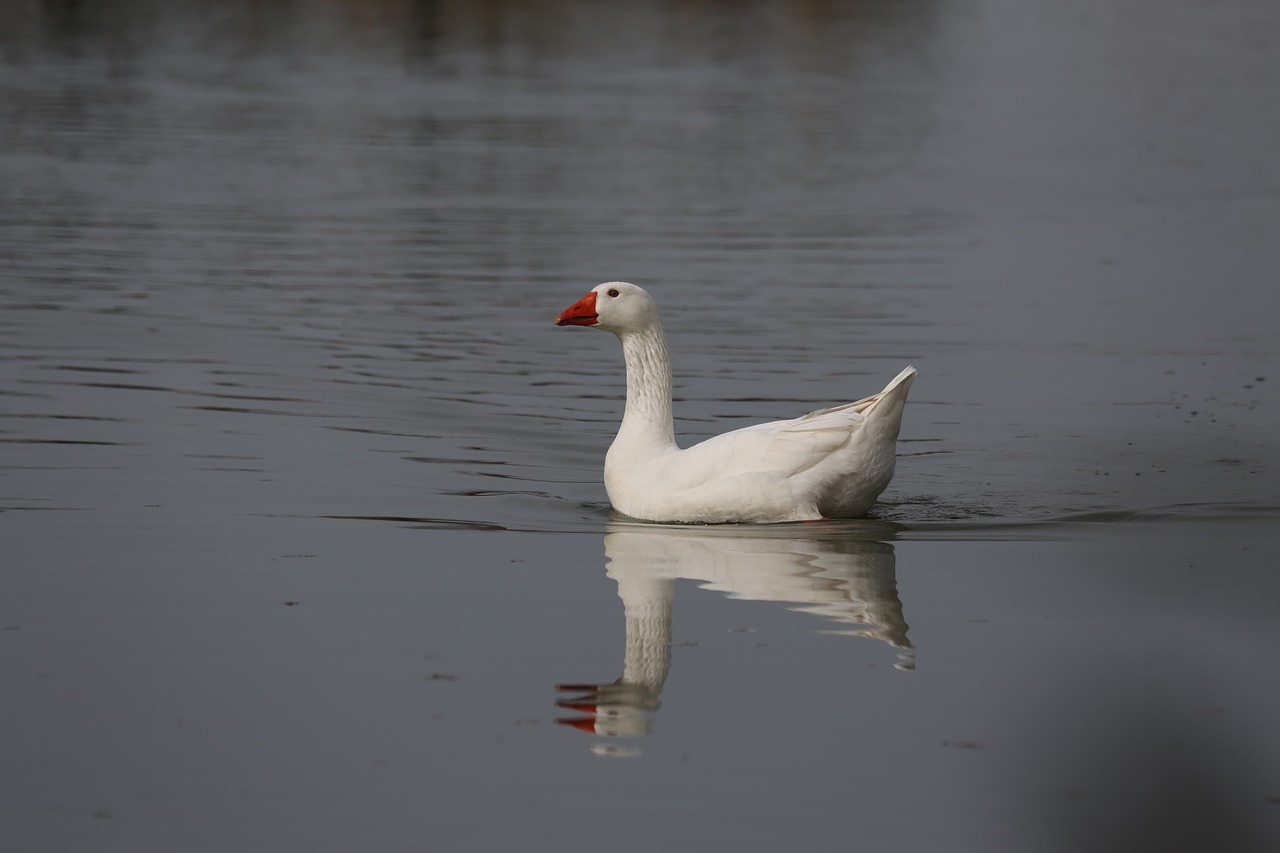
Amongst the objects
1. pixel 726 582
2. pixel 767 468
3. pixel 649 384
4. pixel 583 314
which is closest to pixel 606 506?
pixel 649 384

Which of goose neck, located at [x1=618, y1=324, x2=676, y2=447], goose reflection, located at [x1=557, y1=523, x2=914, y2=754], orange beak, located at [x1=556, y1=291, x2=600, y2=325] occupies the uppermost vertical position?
orange beak, located at [x1=556, y1=291, x2=600, y2=325]

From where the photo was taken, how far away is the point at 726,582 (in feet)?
31.7

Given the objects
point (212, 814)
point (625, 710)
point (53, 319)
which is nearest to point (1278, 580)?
point (625, 710)

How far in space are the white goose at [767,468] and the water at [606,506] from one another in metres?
0.21

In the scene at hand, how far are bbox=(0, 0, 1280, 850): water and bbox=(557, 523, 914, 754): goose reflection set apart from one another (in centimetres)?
3

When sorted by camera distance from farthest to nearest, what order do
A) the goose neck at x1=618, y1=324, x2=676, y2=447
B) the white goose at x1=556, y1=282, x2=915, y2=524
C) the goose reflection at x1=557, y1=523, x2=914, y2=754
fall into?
1. the goose neck at x1=618, y1=324, x2=676, y2=447
2. the white goose at x1=556, y1=282, x2=915, y2=524
3. the goose reflection at x1=557, y1=523, x2=914, y2=754

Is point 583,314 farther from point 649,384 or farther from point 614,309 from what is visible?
point 649,384

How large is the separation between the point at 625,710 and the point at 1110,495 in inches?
224

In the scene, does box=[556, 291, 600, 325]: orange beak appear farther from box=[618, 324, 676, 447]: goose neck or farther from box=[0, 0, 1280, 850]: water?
box=[0, 0, 1280, 850]: water

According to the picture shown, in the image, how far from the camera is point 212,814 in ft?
21.5

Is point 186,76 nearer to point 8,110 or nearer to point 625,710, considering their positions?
point 8,110

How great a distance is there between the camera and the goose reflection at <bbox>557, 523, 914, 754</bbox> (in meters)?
7.74

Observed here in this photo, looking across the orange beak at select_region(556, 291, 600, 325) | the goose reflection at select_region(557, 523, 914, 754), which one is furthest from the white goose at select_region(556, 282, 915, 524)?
the goose reflection at select_region(557, 523, 914, 754)

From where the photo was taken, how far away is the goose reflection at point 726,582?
7.74m
